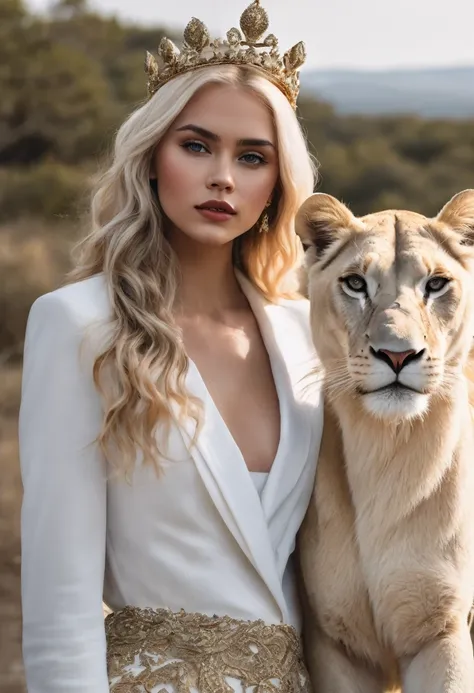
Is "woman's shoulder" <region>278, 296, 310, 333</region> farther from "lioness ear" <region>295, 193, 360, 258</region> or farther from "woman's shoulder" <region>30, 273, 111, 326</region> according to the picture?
"woman's shoulder" <region>30, 273, 111, 326</region>

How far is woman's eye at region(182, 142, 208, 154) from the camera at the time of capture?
3146mm

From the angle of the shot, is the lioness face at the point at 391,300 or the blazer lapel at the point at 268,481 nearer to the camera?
the lioness face at the point at 391,300

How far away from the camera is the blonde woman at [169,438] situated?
2877mm

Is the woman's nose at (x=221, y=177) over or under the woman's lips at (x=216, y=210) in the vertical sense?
over

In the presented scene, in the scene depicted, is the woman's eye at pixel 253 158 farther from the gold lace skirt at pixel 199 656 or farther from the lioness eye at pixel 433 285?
the gold lace skirt at pixel 199 656

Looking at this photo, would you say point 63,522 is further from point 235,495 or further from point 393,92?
point 393,92

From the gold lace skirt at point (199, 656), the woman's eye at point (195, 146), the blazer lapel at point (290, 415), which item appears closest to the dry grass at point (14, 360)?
the blazer lapel at point (290, 415)

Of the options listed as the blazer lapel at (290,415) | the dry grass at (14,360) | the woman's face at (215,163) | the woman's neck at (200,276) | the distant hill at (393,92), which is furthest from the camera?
the distant hill at (393,92)

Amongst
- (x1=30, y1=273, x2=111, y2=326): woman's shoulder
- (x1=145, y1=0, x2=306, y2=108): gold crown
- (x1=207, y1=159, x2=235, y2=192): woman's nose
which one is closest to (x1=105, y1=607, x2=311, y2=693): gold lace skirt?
(x1=30, y1=273, x2=111, y2=326): woman's shoulder

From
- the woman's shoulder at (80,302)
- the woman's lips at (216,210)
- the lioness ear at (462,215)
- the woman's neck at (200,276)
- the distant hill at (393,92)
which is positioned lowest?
the distant hill at (393,92)

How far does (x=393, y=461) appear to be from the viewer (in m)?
3.02

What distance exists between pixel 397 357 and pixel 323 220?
21.1 inches

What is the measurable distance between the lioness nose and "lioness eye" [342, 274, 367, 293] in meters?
0.23

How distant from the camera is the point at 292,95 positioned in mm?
3375
